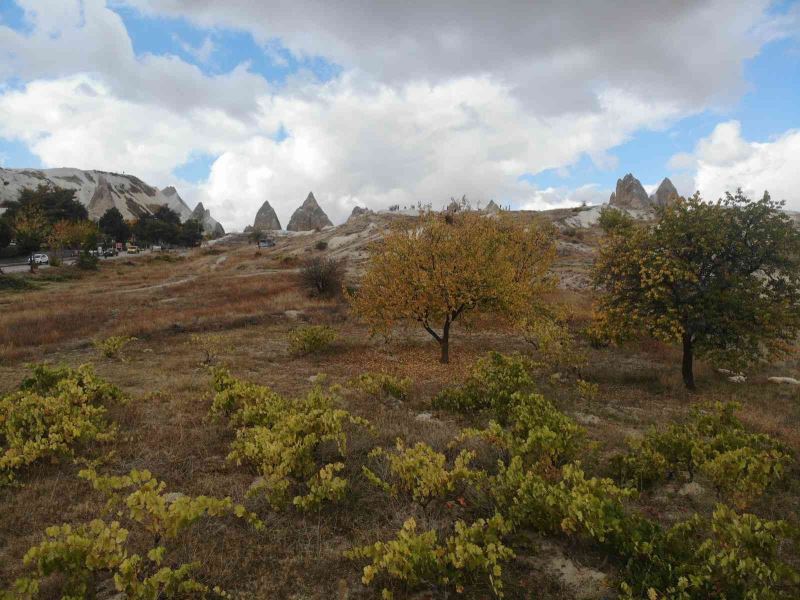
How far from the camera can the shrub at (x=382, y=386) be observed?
10484 mm

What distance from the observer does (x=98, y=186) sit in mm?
154875

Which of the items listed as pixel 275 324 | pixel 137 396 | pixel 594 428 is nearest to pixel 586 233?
pixel 275 324

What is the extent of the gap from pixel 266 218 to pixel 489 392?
503 feet

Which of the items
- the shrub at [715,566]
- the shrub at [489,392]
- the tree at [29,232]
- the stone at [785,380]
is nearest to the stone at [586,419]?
the shrub at [489,392]

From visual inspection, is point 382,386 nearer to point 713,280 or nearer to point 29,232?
point 713,280

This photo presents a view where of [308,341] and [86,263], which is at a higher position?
[86,263]

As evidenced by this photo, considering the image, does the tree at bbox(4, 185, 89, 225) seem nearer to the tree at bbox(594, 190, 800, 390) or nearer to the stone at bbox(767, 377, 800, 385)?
the tree at bbox(594, 190, 800, 390)

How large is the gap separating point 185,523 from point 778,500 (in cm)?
773

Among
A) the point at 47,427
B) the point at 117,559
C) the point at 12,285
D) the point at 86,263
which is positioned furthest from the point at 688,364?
the point at 86,263

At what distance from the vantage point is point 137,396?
33.5 ft

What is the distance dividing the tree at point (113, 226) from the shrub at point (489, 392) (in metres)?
101

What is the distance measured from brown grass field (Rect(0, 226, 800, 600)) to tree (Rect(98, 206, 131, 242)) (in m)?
71.1

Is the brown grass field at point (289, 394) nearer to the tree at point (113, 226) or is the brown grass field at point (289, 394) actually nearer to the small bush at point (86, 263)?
the small bush at point (86, 263)

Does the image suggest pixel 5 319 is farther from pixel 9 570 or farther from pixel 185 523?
pixel 185 523
